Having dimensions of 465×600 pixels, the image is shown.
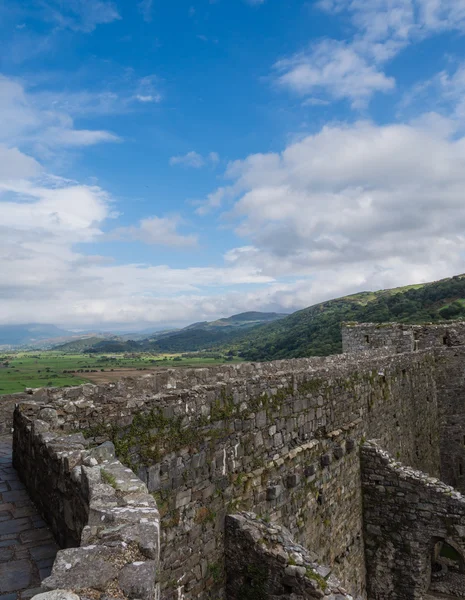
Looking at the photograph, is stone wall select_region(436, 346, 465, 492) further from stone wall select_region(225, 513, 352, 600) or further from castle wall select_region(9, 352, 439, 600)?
stone wall select_region(225, 513, 352, 600)

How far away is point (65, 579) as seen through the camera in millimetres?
2477

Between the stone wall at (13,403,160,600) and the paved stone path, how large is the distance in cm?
13

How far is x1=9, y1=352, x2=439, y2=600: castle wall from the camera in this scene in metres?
5.67

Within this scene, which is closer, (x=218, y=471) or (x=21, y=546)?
(x=21, y=546)

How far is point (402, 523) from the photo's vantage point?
1070cm

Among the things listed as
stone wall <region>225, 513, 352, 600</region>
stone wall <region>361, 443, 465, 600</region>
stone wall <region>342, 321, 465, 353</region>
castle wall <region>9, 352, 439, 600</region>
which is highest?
stone wall <region>342, 321, 465, 353</region>

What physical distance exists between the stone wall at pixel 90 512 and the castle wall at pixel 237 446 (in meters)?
0.55

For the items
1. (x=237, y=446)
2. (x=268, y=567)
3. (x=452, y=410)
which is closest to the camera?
(x=268, y=567)

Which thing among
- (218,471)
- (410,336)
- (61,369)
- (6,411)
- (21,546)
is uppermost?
(410,336)

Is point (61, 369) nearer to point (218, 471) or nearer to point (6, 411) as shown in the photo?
point (6, 411)

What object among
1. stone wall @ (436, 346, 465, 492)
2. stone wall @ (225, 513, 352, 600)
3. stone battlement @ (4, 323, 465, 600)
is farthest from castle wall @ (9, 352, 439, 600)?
stone wall @ (436, 346, 465, 492)

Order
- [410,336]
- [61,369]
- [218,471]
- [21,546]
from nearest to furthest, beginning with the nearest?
[21,546]
[218,471]
[410,336]
[61,369]

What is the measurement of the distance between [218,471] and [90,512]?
12.5 feet

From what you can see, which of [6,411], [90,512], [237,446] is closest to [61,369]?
[6,411]
